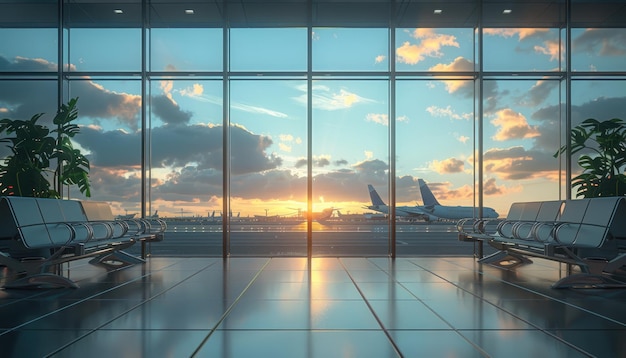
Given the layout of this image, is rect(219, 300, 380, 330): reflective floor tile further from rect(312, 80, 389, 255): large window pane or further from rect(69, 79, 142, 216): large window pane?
rect(69, 79, 142, 216): large window pane

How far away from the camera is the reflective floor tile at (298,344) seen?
269cm

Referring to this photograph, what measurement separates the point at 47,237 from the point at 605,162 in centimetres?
824

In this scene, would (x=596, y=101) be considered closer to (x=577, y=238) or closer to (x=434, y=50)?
(x=434, y=50)

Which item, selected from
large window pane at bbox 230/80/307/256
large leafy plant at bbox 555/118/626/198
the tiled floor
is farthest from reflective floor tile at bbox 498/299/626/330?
large window pane at bbox 230/80/307/256

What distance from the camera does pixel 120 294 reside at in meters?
4.71

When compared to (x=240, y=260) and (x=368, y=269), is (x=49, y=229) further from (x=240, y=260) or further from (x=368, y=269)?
(x=368, y=269)

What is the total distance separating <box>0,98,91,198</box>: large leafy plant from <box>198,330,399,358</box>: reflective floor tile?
5697mm

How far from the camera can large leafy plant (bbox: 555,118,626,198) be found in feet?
25.5

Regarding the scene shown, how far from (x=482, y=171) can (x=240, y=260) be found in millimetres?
4512

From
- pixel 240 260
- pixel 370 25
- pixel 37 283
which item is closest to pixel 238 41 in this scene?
pixel 370 25

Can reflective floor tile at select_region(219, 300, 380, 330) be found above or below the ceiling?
below

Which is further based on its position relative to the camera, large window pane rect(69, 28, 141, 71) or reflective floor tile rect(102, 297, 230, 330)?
large window pane rect(69, 28, 141, 71)

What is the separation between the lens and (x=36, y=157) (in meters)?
7.69

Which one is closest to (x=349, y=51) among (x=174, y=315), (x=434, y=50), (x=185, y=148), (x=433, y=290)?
(x=434, y=50)
